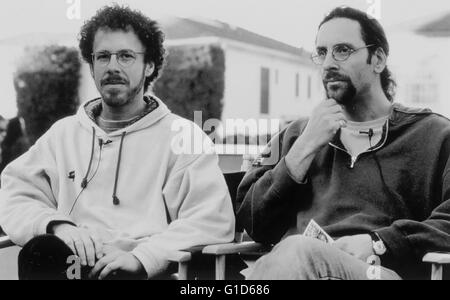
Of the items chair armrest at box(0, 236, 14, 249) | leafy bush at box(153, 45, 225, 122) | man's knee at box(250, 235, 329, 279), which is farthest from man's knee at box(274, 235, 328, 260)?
chair armrest at box(0, 236, 14, 249)

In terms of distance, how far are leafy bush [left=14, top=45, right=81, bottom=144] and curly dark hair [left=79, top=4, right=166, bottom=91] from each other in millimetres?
94

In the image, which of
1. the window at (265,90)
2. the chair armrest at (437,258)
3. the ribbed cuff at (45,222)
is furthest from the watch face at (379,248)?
the ribbed cuff at (45,222)

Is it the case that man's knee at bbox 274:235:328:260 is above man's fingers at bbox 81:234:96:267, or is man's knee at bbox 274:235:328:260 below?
above

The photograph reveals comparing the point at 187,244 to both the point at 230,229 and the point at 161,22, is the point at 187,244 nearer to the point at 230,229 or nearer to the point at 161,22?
the point at 230,229

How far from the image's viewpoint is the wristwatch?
6.50 feet

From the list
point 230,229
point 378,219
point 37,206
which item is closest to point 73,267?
point 37,206

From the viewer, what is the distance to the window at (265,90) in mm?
2326

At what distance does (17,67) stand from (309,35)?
1078 millimetres

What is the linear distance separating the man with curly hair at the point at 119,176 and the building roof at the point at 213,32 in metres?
0.06

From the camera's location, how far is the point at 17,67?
7.99 ft

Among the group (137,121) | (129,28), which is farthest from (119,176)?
(129,28)

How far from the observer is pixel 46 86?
2.42 metres

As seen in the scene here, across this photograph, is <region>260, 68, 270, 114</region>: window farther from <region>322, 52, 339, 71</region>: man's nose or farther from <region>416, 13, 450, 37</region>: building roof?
<region>416, 13, 450, 37</region>: building roof

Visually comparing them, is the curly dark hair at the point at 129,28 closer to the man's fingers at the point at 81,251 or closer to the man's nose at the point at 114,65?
the man's nose at the point at 114,65
